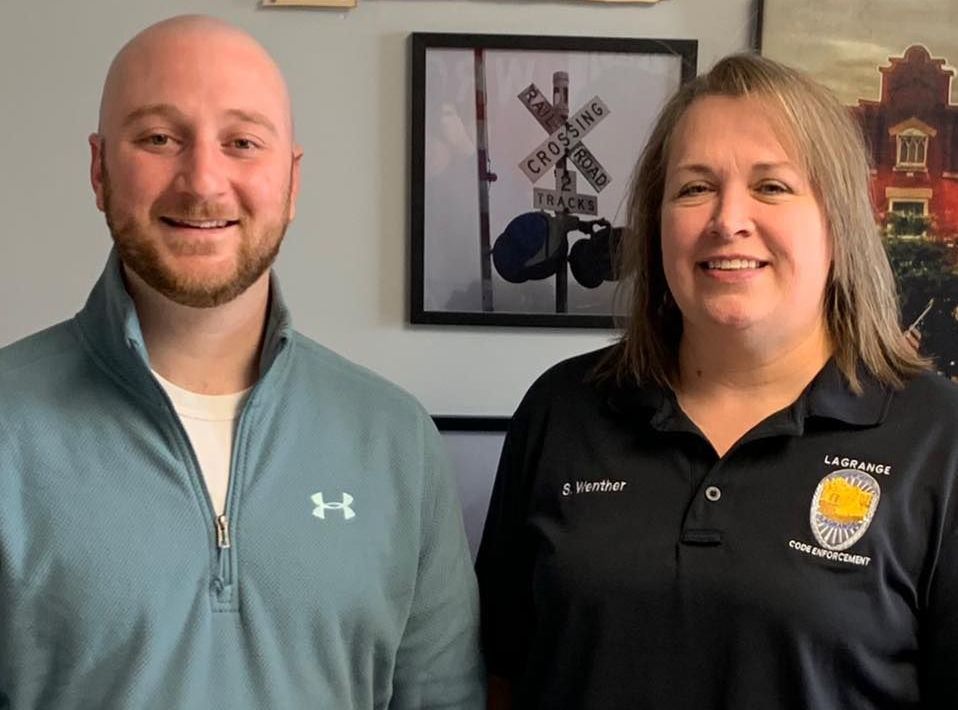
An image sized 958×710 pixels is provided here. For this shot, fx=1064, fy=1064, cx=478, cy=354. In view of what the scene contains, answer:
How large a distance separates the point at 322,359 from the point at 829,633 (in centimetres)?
76

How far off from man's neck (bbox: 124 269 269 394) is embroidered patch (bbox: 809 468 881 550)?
76cm

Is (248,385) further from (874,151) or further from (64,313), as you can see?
(874,151)

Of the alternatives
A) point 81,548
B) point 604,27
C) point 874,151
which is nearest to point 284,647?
point 81,548

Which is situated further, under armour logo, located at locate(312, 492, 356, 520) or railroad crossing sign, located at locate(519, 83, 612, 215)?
railroad crossing sign, located at locate(519, 83, 612, 215)

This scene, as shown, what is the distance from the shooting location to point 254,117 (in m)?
1.35

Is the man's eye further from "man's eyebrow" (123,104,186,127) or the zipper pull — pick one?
the zipper pull

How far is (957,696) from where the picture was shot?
127 centimetres

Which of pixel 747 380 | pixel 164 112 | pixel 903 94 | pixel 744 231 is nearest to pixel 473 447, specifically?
pixel 747 380

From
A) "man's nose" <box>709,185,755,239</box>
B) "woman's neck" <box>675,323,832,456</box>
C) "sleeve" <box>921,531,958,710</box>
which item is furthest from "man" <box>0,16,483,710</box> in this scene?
"sleeve" <box>921,531,958,710</box>

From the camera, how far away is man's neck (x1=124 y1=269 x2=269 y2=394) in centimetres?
135

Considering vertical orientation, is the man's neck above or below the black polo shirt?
above

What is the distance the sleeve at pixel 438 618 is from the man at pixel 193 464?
27mm

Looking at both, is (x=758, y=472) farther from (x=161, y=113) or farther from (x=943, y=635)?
(x=161, y=113)

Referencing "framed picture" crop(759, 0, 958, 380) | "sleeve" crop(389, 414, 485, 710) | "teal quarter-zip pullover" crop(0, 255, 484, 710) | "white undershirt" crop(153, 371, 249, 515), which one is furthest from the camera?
"framed picture" crop(759, 0, 958, 380)
